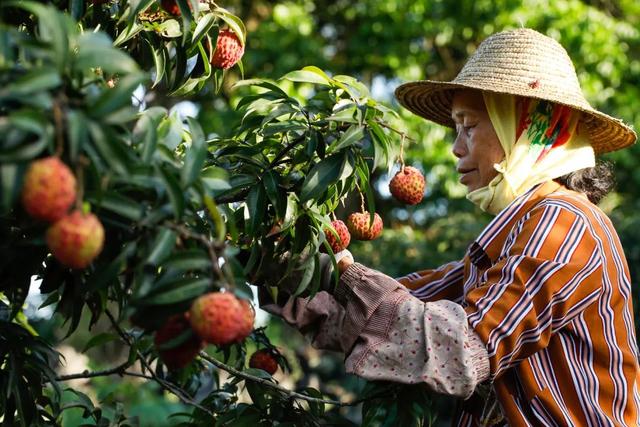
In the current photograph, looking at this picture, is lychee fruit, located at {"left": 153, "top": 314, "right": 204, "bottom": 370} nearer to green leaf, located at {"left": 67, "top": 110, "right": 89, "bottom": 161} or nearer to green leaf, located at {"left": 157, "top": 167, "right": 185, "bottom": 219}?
green leaf, located at {"left": 157, "top": 167, "right": 185, "bottom": 219}

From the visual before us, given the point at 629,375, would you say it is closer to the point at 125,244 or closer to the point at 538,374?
the point at 538,374

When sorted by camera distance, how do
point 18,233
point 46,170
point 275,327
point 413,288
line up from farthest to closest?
point 275,327 < point 413,288 < point 18,233 < point 46,170

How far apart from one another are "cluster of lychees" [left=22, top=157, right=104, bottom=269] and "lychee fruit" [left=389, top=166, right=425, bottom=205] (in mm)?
848

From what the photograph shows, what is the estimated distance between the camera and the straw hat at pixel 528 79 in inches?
77.7

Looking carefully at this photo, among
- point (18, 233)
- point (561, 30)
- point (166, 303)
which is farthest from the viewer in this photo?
point (561, 30)

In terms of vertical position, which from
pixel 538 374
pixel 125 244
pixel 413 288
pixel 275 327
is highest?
pixel 125 244

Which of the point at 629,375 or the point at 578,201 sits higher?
the point at 578,201

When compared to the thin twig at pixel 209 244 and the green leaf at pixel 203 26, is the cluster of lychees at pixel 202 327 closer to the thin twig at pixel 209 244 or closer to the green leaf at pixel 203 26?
the thin twig at pixel 209 244

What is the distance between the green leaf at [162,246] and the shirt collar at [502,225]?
879mm

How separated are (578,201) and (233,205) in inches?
26.6

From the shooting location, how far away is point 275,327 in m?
7.43

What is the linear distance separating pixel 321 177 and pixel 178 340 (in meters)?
0.51

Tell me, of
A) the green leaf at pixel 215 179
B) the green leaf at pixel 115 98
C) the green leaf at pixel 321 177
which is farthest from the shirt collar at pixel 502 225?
the green leaf at pixel 115 98

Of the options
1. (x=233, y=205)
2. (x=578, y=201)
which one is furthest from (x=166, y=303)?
(x=578, y=201)
